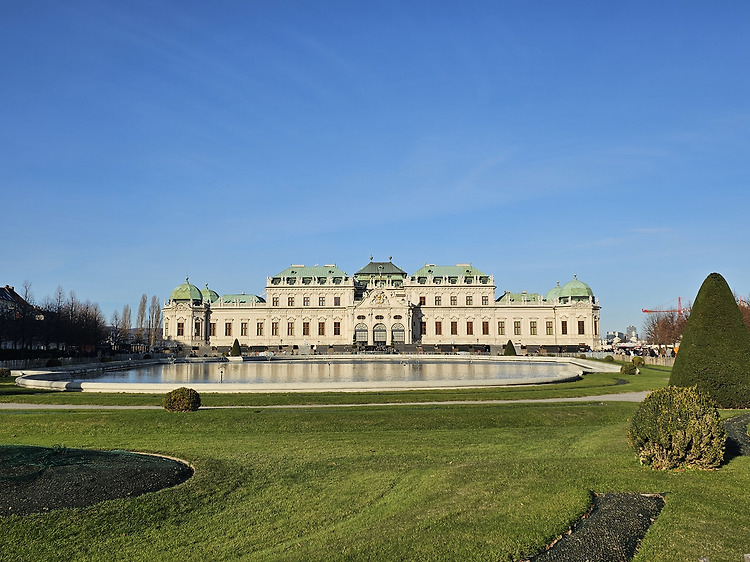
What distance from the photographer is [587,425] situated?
21.8 metres

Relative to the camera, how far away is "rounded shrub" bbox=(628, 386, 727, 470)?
39.7ft

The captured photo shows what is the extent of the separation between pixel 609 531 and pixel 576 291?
111083 millimetres

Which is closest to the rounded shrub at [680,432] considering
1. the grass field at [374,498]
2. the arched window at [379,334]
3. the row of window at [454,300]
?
the grass field at [374,498]

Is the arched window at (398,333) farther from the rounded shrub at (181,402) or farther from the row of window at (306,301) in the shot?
the rounded shrub at (181,402)

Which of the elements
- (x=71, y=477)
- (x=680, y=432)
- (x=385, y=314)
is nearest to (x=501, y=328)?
(x=385, y=314)

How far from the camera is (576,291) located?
4491 inches

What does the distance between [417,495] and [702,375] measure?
16.2 m

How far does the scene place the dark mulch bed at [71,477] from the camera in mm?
10477

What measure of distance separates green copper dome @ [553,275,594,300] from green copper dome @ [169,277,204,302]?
237 ft

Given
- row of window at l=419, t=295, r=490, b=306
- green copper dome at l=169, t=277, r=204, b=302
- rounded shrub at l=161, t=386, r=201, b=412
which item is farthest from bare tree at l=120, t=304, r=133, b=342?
rounded shrub at l=161, t=386, r=201, b=412

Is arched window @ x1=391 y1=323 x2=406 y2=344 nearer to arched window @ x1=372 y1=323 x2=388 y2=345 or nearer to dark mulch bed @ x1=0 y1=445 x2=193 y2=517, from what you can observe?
arched window @ x1=372 y1=323 x2=388 y2=345

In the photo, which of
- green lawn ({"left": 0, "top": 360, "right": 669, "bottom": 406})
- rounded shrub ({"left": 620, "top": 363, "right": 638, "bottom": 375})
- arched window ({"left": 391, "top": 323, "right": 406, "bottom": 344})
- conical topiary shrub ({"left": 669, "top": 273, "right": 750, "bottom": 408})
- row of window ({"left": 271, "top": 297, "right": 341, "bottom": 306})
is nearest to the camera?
conical topiary shrub ({"left": 669, "top": 273, "right": 750, "bottom": 408})

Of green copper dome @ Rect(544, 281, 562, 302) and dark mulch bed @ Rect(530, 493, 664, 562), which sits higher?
green copper dome @ Rect(544, 281, 562, 302)

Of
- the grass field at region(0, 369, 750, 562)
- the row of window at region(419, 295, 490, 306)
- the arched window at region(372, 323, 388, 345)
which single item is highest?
the row of window at region(419, 295, 490, 306)
